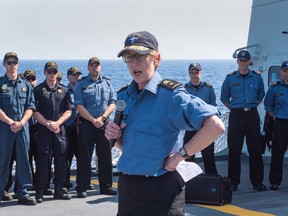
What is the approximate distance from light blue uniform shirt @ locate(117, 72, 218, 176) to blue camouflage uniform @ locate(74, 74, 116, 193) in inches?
170

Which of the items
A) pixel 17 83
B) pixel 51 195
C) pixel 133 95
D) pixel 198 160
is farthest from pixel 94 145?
pixel 133 95

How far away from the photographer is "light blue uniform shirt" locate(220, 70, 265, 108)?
8227mm

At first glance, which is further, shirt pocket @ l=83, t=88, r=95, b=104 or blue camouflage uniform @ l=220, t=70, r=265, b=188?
blue camouflage uniform @ l=220, t=70, r=265, b=188

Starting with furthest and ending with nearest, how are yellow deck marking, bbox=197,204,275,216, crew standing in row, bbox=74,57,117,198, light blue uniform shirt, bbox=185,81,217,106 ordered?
light blue uniform shirt, bbox=185,81,217,106 → crew standing in row, bbox=74,57,117,198 → yellow deck marking, bbox=197,204,275,216

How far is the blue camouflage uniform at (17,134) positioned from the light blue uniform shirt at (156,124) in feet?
12.9

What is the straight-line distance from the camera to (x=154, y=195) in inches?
136

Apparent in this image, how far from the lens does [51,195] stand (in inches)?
311

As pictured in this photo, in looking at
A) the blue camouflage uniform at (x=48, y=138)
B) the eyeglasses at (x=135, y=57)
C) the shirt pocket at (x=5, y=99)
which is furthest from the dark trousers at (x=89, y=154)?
the eyeglasses at (x=135, y=57)

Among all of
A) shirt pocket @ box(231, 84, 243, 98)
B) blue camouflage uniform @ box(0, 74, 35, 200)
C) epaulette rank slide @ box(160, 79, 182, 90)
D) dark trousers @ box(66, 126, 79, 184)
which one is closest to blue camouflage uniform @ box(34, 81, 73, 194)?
blue camouflage uniform @ box(0, 74, 35, 200)

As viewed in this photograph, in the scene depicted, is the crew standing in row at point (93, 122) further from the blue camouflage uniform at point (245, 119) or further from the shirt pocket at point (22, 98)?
the blue camouflage uniform at point (245, 119)

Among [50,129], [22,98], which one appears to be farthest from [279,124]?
[22,98]

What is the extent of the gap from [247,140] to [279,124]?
520 millimetres

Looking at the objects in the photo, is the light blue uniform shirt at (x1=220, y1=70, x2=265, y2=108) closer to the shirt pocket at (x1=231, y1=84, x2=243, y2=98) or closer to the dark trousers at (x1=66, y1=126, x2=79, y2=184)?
the shirt pocket at (x1=231, y1=84, x2=243, y2=98)

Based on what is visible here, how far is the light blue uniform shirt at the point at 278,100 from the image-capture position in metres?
8.28
